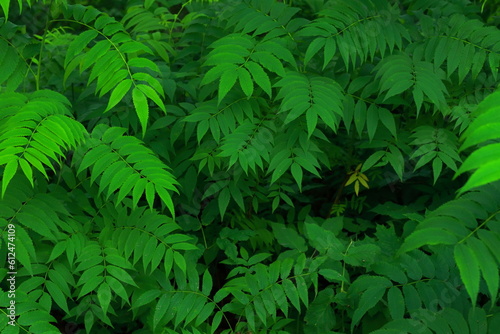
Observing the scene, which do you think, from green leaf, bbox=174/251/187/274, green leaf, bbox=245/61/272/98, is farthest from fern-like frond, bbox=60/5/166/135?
green leaf, bbox=174/251/187/274

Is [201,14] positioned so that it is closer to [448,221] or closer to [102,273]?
[102,273]

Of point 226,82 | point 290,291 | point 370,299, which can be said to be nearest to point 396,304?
point 370,299

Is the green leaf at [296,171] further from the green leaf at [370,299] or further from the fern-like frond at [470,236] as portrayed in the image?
the fern-like frond at [470,236]

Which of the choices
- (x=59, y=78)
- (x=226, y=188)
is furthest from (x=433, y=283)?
(x=59, y=78)

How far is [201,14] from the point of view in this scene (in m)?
3.28

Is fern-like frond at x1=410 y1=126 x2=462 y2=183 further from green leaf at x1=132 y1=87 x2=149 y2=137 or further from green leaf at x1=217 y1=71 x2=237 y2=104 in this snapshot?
green leaf at x1=132 y1=87 x2=149 y2=137

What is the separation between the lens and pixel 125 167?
221 cm

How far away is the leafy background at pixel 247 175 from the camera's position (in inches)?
82.6

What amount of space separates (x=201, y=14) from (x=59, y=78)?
0.92 m

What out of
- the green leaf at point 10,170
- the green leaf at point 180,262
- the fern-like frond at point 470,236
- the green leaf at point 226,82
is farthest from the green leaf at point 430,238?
the green leaf at point 10,170

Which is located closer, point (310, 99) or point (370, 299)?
point (370, 299)

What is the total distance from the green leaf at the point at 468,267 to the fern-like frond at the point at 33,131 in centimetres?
134

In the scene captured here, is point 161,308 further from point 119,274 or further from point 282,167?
point 282,167

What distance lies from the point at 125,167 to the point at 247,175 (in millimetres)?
567
